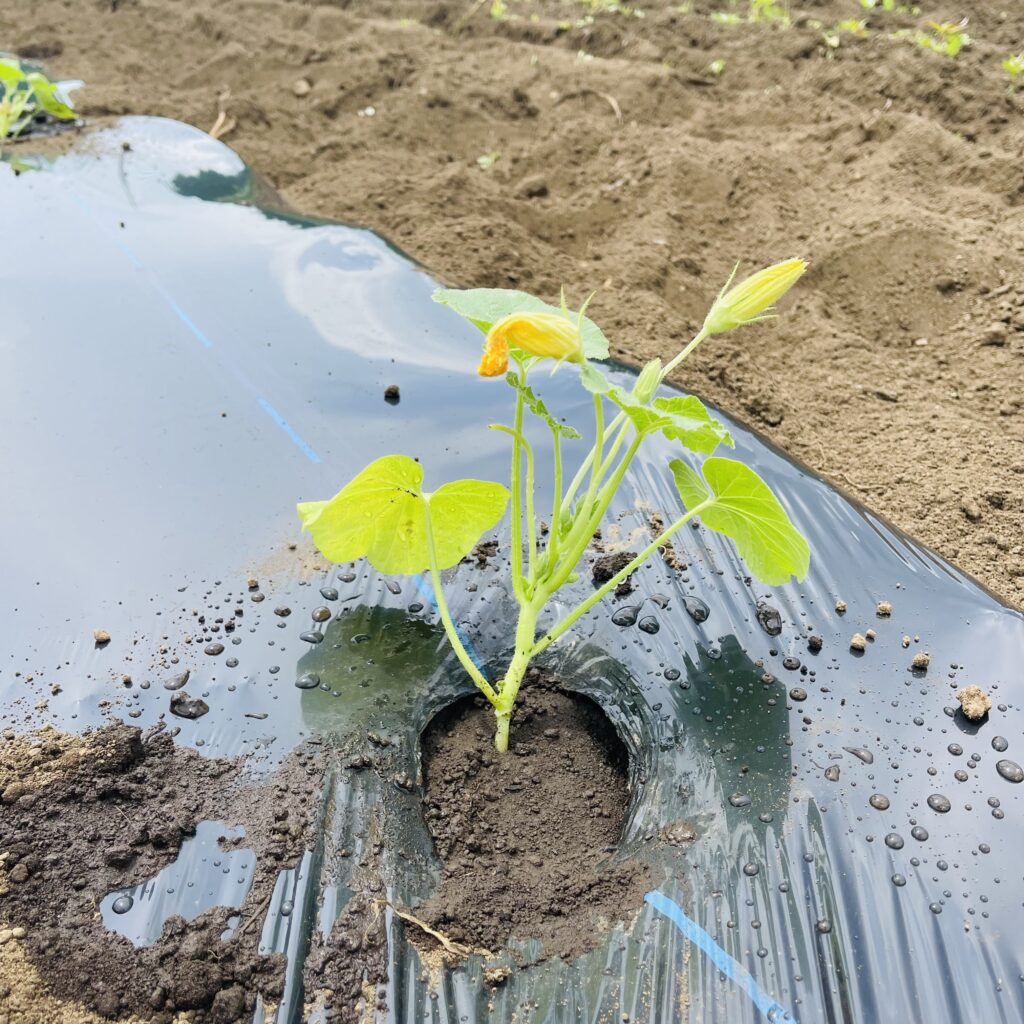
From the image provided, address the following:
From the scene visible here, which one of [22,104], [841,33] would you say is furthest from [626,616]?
[841,33]

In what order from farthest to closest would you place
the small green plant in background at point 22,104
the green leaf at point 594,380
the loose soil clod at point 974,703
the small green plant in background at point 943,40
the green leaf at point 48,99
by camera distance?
the small green plant in background at point 943,40
the green leaf at point 48,99
the small green plant in background at point 22,104
the loose soil clod at point 974,703
the green leaf at point 594,380

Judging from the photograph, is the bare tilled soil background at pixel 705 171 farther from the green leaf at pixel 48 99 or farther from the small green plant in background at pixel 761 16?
the green leaf at pixel 48 99

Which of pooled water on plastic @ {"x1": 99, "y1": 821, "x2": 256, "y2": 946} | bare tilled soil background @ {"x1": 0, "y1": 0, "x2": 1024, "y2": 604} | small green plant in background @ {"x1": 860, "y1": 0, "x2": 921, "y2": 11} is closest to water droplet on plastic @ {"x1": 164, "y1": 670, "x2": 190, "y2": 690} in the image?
pooled water on plastic @ {"x1": 99, "y1": 821, "x2": 256, "y2": 946}

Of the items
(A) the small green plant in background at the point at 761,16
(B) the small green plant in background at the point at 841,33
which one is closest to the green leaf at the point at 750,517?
(B) the small green plant in background at the point at 841,33

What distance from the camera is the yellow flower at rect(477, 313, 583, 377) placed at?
1033 millimetres

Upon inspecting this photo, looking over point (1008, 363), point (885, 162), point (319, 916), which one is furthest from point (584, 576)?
point (885, 162)

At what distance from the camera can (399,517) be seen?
1.44m

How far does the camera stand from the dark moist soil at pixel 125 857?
108 cm

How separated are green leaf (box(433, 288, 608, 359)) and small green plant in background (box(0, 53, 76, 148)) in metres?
3.12

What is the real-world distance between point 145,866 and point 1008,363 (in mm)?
2653

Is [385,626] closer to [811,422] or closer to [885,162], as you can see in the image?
[811,422]

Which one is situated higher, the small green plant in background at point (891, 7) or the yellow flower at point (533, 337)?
the small green plant in background at point (891, 7)

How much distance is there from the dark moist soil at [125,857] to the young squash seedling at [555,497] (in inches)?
16.0

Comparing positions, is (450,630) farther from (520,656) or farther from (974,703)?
(974,703)
